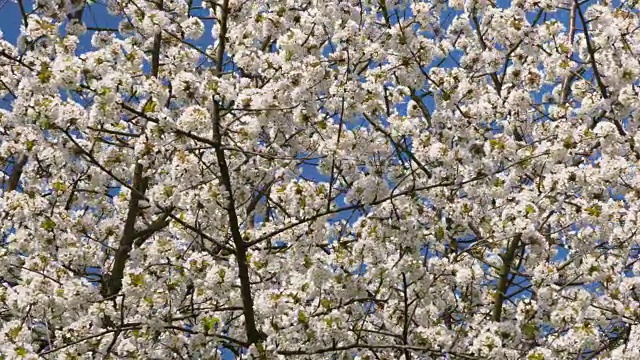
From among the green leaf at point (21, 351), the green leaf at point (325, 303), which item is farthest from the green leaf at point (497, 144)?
the green leaf at point (21, 351)

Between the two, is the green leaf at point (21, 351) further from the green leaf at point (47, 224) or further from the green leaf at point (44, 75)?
the green leaf at point (44, 75)

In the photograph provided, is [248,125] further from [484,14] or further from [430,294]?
[484,14]

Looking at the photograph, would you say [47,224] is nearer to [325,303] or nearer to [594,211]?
[325,303]

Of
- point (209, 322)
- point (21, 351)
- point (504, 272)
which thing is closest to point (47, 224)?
point (21, 351)

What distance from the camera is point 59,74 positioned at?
21.6 ft

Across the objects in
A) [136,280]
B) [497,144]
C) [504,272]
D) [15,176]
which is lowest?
[136,280]

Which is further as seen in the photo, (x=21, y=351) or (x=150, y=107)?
(x=150, y=107)

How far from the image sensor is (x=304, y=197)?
7648mm

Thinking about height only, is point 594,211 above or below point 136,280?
above

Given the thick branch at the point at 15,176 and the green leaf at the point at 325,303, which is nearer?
the green leaf at the point at 325,303

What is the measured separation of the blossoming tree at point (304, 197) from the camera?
7.17 m

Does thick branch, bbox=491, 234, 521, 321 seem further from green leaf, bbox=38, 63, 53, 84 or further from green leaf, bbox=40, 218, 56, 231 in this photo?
green leaf, bbox=38, 63, 53, 84

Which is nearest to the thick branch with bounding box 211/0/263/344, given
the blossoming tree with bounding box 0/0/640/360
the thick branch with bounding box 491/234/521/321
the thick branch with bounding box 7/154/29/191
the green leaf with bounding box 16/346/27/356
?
the blossoming tree with bounding box 0/0/640/360

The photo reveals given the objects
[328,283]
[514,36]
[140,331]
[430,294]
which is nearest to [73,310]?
[140,331]
